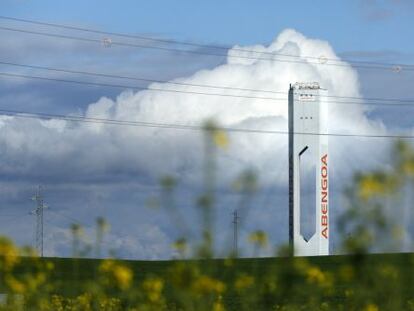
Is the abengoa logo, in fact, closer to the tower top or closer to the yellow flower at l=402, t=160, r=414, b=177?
the tower top

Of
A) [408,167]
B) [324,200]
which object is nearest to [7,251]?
[408,167]

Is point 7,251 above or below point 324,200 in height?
below

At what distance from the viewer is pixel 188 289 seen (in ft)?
12.6

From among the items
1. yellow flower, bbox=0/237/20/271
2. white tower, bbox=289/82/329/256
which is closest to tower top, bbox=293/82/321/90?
white tower, bbox=289/82/329/256

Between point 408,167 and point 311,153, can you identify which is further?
point 311,153

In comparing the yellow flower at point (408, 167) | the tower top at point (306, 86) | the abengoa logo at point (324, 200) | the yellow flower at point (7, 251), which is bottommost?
the yellow flower at point (7, 251)

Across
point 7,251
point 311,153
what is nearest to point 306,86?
point 311,153

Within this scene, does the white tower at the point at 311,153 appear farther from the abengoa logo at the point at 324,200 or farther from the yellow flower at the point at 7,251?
the yellow flower at the point at 7,251

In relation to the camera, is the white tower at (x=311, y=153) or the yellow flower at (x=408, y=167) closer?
the yellow flower at (x=408, y=167)

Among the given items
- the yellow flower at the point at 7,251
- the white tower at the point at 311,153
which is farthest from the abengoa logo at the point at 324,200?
the yellow flower at the point at 7,251

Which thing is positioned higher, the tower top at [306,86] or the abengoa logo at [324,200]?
the tower top at [306,86]

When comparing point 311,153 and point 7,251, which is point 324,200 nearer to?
point 311,153

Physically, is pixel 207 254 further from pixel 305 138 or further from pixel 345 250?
pixel 305 138

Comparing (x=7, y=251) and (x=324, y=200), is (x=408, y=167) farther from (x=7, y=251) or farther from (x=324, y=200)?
(x=324, y=200)
